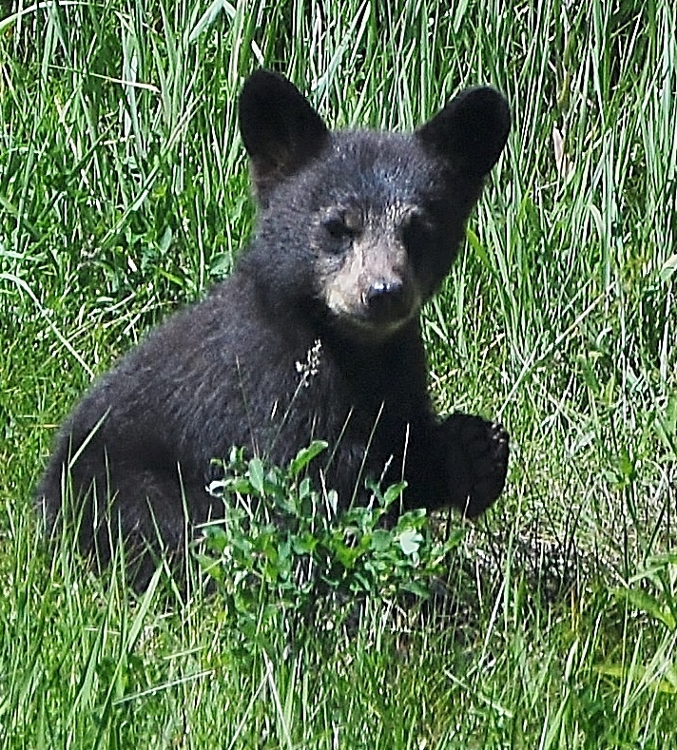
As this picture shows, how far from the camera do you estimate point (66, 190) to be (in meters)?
5.89

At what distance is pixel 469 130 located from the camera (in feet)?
16.1

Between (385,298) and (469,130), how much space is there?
2.38ft

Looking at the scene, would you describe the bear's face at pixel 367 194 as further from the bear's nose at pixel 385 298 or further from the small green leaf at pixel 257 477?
the small green leaf at pixel 257 477

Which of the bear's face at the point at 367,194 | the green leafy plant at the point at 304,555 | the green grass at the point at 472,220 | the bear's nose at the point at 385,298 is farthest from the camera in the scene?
the green grass at the point at 472,220

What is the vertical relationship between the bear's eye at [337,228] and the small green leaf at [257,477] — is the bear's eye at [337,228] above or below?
above

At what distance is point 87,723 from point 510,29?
135 inches

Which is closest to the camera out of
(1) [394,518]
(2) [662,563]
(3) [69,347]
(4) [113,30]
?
(2) [662,563]

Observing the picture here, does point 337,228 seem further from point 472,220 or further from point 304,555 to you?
point 472,220

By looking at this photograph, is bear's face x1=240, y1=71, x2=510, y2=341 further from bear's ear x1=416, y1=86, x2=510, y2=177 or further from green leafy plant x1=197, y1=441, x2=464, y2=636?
green leafy plant x1=197, y1=441, x2=464, y2=636

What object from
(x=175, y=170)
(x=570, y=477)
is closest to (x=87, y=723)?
(x=570, y=477)

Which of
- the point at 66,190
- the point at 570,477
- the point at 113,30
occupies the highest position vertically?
the point at 113,30

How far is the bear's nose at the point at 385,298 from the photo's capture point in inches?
174

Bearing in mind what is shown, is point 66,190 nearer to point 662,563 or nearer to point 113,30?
point 113,30

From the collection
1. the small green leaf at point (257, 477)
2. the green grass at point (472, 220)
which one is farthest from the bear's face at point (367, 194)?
the small green leaf at point (257, 477)
